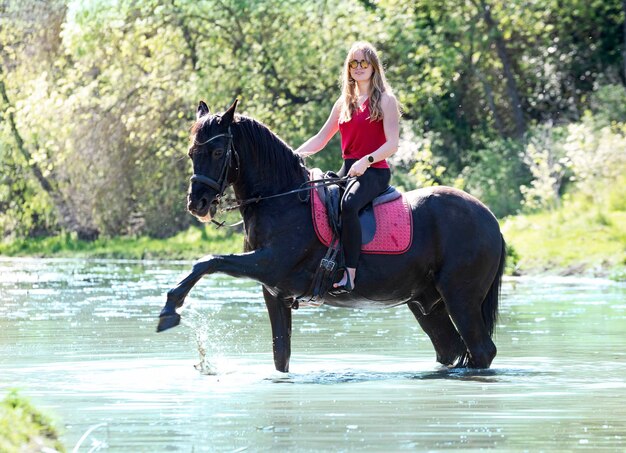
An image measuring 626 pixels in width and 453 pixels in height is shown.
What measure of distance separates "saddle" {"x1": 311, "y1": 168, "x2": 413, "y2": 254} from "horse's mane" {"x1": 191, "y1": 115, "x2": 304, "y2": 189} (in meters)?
0.27

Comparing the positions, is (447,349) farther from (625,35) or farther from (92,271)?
(625,35)

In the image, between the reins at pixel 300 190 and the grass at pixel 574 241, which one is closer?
the reins at pixel 300 190

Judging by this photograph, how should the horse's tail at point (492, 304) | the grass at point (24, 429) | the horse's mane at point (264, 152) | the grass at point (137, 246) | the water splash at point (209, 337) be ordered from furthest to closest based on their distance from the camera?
1. the grass at point (137, 246)
2. the horse's tail at point (492, 304)
3. the water splash at point (209, 337)
4. the horse's mane at point (264, 152)
5. the grass at point (24, 429)

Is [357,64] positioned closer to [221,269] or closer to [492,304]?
[221,269]

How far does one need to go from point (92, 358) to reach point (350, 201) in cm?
314

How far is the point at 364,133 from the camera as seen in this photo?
11.1 meters

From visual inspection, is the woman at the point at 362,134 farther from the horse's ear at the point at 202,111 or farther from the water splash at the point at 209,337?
the water splash at the point at 209,337

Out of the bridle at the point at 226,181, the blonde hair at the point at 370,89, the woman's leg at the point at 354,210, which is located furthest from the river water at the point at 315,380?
the blonde hair at the point at 370,89

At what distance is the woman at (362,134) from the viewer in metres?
11.0

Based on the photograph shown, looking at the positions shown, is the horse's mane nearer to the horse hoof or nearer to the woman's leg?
the woman's leg

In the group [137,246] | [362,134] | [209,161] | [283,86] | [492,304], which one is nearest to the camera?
[209,161]

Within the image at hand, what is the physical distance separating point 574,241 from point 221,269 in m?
15.8

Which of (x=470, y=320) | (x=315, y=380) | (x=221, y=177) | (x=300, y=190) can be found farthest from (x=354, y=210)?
(x=470, y=320)

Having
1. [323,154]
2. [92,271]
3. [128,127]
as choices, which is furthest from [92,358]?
[128,127]
